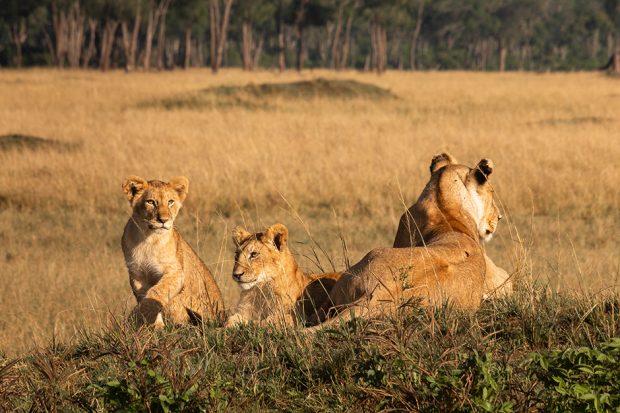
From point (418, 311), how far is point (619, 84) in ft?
126

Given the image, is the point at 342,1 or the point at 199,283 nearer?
the point at 199,283

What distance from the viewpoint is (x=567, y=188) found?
45.5 ft

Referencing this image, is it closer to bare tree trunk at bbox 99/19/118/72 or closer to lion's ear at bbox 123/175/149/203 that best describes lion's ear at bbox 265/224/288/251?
lion's ear at bbox 123/175/149/203

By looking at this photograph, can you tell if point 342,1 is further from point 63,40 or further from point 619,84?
point 619,84

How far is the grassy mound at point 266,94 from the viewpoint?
89.2ft

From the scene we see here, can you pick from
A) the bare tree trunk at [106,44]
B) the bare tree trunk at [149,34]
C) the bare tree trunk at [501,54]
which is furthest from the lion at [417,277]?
the bare tree trunk at [501,54]

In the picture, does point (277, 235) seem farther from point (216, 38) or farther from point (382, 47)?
point (382, 47)

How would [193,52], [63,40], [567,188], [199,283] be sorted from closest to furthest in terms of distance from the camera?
[199,283] < [567,188] < [63,40] < [193,52]

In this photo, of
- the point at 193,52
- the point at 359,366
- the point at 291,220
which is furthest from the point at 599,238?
the point at 193,52

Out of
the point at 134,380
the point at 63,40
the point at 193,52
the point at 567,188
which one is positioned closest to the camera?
the point at 134,380

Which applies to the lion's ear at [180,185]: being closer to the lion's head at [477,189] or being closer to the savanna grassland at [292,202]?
the savanna grassland at [292,202]

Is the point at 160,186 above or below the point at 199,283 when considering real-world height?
above

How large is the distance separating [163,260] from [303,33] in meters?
101

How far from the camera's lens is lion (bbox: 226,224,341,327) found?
509 centimetres
